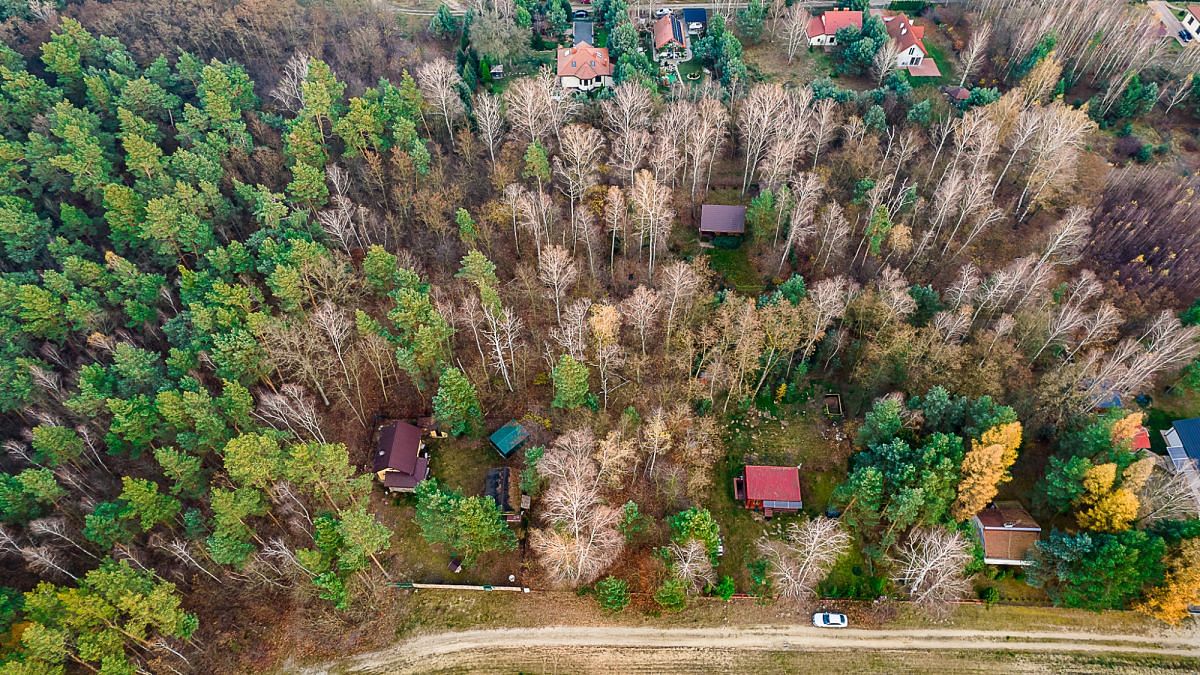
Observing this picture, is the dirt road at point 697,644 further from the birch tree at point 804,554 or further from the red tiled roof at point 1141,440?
the red tiled roof at point 1141,440

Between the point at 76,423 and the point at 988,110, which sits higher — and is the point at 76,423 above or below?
below

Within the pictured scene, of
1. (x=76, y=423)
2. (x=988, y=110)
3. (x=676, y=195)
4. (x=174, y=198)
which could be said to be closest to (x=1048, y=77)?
(x=988, y=110)

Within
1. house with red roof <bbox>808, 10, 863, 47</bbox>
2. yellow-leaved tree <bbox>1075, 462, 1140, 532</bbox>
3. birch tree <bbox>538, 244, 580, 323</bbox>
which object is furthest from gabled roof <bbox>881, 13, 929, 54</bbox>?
yellow-leaved tree <bbox>1075, 462, 1140, 532</bbox>

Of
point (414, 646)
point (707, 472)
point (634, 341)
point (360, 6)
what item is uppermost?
point (360, 6)

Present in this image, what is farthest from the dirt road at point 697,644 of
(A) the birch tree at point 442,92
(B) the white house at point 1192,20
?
(B) the white house at point 1192,20

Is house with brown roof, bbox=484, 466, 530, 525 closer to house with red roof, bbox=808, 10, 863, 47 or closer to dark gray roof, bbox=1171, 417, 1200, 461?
dark gray roof, bbox=1171, 417, 1200, 461

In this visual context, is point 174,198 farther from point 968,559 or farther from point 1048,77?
point 1048,77

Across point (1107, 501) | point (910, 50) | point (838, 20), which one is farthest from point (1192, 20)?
point (1107, 501)
